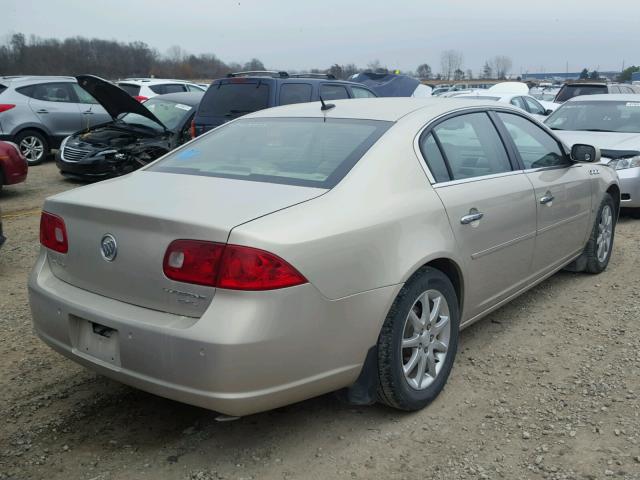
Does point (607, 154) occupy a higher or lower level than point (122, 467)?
higher

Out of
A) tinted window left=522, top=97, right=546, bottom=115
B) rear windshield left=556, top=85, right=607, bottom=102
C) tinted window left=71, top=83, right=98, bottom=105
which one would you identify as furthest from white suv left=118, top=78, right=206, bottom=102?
rear windshield left=556, top=85, right=607, bottom=102

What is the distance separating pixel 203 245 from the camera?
249 centimetres

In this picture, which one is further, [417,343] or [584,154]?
[584,154]

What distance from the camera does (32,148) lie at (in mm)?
12117

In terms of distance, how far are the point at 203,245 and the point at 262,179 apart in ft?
2.27

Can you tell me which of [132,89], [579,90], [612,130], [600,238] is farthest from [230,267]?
[579,90]

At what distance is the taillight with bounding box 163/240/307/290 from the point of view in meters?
2.44

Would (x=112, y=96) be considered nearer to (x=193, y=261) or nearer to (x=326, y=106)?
(x=326, y=106)

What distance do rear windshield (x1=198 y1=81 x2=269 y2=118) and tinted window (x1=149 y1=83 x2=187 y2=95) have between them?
697 cm

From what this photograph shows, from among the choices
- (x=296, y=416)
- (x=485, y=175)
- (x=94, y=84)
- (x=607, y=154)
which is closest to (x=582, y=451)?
(x=296, y=416)

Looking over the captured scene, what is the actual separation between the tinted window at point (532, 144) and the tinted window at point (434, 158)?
96 cm

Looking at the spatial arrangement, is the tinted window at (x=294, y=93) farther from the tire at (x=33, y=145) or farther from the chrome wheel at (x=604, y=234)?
the tire at (x=33, y=145)

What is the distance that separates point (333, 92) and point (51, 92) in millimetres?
6109

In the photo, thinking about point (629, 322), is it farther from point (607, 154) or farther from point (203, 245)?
point (607, 154)
